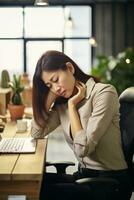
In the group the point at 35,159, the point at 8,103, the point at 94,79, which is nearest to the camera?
the point at 35,159

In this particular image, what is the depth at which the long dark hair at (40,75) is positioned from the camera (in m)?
2.24

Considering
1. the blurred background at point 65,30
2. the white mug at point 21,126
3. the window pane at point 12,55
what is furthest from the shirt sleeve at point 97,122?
the window pane at point 12,55

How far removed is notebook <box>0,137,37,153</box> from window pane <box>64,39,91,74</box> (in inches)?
288

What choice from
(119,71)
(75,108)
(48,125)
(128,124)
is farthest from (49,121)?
(119,71)

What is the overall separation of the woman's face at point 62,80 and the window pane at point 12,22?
299 inches

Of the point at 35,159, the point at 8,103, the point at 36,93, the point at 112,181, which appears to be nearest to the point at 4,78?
the point at 8,103

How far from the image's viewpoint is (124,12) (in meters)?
9.77

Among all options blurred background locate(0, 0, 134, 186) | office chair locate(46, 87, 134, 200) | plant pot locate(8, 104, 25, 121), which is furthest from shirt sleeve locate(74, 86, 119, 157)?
blurred background locate(0, 0, 134, 186)

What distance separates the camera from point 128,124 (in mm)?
2373

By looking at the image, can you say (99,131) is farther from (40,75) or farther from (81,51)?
(81,51)

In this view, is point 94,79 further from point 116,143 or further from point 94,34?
point 94,34

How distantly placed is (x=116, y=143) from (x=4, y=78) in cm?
226

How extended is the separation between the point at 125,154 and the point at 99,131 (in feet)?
1.08

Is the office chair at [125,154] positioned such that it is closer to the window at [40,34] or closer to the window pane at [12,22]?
the window at [40,34]
